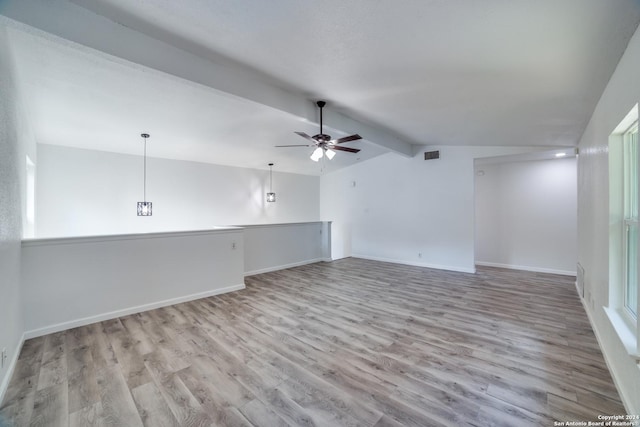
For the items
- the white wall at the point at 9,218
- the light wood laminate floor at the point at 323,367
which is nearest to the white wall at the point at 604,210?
the light wood laminate floor at the point at 323,367

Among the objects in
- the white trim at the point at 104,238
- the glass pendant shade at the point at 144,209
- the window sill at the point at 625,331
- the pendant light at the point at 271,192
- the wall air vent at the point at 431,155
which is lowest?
the window sill at the point at 625,331

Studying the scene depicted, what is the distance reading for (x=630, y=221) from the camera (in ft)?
6.54

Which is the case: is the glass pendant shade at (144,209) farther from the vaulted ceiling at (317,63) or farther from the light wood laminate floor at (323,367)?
the light wood laminate floor at (323,367)

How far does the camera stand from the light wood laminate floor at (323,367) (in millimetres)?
1805

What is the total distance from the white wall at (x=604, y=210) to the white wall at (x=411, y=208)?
2389 millimetres

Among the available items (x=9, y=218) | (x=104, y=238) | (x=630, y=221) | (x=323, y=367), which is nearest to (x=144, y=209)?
(x=104, y=238)

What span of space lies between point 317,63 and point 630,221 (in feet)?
9.51

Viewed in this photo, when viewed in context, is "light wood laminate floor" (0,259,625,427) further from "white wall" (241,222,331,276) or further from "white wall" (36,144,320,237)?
"white wall" (36,144,320,237)

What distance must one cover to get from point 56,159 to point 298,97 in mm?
4643

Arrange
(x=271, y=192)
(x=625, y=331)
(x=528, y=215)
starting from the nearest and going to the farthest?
1. (x=625, y=331)
2. (x=528, y=215)
3. (x=271, y=192)

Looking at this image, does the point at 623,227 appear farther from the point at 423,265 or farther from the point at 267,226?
the point at 267,226

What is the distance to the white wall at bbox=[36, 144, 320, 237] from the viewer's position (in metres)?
4.77

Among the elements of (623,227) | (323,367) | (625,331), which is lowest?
(323,367)

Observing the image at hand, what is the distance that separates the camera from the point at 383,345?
2730mm
